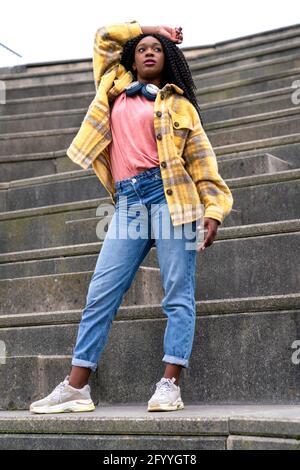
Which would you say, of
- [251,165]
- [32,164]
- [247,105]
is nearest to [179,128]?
[251,165]

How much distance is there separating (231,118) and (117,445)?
554 centimetres

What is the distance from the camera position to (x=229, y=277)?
186 inches

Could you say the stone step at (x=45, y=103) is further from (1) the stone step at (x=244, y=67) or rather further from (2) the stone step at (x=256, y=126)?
(1) the stone step at (x=244, y=67)

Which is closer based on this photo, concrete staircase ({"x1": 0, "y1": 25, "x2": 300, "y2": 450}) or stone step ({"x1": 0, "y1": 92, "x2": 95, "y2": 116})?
concrete staircase ({"x1": 0, "y1": 25, "x2": 300, "y2": 450})

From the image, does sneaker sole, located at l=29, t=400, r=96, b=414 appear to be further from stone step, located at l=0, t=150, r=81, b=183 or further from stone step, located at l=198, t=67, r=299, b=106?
stone step, located at l=198, t=67, r=299, b=106

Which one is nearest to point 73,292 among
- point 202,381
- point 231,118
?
point 202,381

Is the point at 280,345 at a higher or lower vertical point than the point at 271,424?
higher

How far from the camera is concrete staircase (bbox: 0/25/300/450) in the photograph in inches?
130

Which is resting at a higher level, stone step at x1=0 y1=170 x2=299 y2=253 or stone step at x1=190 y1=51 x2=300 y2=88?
stone step at x1=190 y1=51 x2=300 y2=88

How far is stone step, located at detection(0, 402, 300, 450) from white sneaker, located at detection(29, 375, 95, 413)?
0.07 m

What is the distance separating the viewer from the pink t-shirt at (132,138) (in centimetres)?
390

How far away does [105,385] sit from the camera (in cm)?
423

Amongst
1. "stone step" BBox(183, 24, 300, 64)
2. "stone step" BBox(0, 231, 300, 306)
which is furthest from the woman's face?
"stone step" BBox(183, 24, 300, 64)
